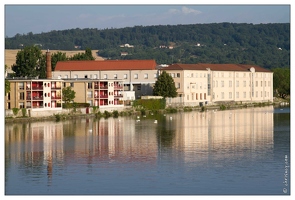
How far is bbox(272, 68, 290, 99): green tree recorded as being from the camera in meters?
105

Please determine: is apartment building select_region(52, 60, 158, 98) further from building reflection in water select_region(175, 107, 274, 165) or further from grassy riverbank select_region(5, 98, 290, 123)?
building reflection in water select_region(175, 107, 274, 165)

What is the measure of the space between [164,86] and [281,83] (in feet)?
114

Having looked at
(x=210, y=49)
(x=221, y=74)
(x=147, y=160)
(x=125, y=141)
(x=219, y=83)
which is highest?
(x=210, y=49)

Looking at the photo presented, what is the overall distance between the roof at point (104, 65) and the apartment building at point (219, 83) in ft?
10.4

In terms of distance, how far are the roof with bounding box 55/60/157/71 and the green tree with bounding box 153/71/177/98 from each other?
4.88 metres

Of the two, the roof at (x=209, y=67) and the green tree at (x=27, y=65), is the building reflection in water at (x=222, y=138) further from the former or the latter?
the green tree at (x=27, y=65)

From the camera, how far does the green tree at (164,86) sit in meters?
75.6

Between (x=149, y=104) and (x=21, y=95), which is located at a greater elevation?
(x=21, y=95)

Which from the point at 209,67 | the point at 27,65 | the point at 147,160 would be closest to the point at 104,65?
the point at 27,65

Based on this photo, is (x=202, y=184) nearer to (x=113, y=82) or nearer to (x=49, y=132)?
(x=49, y=132)

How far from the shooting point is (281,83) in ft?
350

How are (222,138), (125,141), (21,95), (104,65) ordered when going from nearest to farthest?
(125,141) < (222,138) < (21,95) < (104,65)

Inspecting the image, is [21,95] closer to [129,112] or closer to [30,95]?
[30,95]

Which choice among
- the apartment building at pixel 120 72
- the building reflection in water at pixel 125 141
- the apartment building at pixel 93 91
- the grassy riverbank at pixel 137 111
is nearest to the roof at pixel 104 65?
the apartment building at pixel 120 72
